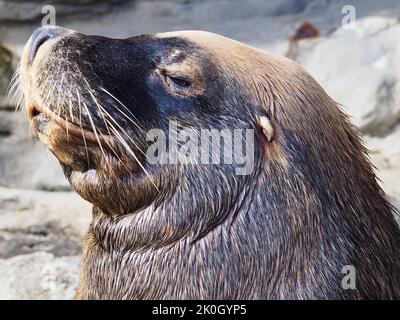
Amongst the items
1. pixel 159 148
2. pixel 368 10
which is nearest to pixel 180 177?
pixel 159 148

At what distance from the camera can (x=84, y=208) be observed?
5887 millimetres

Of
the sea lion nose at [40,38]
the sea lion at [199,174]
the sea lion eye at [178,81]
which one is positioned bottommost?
the sea lion at [199,174]

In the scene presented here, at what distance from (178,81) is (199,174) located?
0.36 metres

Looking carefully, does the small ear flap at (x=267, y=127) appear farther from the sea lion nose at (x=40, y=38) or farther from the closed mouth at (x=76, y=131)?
the sea lion nose at (x=40, y=38)

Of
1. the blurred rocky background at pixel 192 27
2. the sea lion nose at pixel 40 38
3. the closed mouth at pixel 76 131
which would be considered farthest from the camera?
the blurred rocky background at pixel 192 27

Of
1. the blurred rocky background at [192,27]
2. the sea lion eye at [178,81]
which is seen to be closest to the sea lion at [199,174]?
the sea lion eye at [178,81]

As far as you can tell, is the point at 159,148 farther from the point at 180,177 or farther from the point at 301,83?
the point at 301,83

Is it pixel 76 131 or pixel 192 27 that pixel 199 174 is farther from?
pixel 192 27

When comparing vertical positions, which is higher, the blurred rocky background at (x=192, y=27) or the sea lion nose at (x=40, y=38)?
the blurred rocky background at (x=192, y=27)

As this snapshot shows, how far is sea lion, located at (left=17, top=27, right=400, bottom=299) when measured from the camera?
10.8 feet

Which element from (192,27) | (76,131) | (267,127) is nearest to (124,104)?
(76,131)

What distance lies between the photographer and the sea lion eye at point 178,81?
332 centimetres

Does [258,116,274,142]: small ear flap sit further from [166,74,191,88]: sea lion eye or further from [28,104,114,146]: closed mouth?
[28,104,114,146]: closed mouth

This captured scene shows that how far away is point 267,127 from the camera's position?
3.32m
